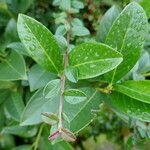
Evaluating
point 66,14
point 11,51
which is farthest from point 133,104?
point 11,51

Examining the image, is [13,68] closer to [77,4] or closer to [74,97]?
[77,4]

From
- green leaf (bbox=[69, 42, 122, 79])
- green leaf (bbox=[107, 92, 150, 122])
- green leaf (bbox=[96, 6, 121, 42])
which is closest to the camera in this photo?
green leaf (bbox=[69, 42, 122, 79])

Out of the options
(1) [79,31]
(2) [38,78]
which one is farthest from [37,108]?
(1) [79,31]

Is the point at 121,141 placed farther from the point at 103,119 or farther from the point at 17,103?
the point at 17,103

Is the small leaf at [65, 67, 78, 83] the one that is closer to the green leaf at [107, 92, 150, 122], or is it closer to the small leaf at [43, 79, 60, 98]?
the small leaf at [43, 79, 60, 98]

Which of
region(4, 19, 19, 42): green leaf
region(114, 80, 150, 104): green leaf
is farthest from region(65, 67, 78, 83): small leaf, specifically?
region(4, 19, 19, 42): green leaf
